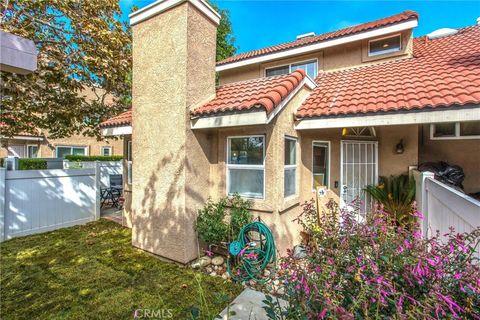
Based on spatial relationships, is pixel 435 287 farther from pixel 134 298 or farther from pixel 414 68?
pixel 414 68

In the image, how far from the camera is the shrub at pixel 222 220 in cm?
644

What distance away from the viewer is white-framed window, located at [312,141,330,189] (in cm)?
845

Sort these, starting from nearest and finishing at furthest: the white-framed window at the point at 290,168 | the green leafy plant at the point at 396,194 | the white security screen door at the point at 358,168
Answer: the white-framed window at the point at 290,168, the green leafy plant at the point at 396,194, the white security screen door at the point at 358,168

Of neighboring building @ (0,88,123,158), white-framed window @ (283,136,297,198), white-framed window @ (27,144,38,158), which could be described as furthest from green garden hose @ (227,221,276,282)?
white-framed window @ (27,144,38,158)

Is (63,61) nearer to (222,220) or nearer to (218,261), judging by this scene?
(222,220)

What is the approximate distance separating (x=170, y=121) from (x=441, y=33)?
15.7 meters

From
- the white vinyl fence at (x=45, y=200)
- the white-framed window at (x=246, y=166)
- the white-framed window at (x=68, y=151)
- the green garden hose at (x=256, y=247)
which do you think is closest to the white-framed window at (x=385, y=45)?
the white-framed window at (x=246, y=166)

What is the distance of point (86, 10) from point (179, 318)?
13.7m

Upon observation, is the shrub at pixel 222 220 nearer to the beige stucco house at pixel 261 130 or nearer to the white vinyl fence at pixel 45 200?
the beige stucco house at pixel 261 130

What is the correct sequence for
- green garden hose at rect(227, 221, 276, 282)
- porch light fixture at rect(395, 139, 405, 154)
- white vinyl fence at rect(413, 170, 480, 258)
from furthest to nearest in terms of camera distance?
1. porch light fixture at rect(395, 139, 405, 154)
2. green garden hose at rect(227, 221, 276, 282)
3. white vinyl fence at rect(413, 170, 480, 258)

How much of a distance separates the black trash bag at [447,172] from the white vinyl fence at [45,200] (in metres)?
13.4

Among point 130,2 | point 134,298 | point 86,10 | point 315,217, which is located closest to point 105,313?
point 134,298

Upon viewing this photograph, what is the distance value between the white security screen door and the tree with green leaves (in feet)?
38.3

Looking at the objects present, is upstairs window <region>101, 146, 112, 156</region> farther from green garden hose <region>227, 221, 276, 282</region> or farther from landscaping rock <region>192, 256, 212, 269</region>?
green garden hose <region>227, 221, 276, 282</region>
